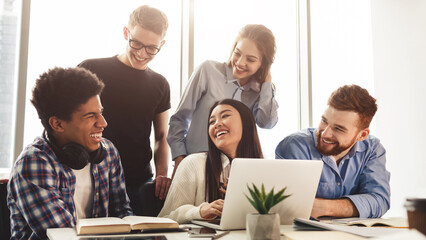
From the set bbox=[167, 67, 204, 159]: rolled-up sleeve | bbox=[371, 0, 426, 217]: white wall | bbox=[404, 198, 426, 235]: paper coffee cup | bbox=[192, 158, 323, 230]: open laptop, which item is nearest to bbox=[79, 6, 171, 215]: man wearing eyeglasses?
bbox=[167, 67, 204, 159]: rolled-up sleeve

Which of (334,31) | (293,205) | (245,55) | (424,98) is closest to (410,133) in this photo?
(424,98)

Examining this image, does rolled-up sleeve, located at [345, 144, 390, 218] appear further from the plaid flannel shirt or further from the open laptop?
the plaid flannel shirt

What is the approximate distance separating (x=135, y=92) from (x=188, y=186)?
32.2 inches

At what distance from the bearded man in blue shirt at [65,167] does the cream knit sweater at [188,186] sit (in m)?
0.22

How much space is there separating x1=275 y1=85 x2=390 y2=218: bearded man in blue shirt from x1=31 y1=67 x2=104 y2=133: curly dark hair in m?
1.09

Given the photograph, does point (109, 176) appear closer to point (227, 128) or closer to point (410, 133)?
point (227, 128)

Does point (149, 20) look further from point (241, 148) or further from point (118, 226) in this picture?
point (118, 226)

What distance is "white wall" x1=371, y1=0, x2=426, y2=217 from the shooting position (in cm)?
351

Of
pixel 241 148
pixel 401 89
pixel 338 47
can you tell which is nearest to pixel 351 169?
pixel 241 148

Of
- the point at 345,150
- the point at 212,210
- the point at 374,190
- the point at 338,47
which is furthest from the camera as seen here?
the point at 338,47

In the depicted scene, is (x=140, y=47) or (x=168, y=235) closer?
(x=168, y=235)

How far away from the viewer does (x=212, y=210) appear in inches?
58.9

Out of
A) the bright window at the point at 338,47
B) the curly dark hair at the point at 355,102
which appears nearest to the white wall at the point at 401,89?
the bright window at the point at 338,47

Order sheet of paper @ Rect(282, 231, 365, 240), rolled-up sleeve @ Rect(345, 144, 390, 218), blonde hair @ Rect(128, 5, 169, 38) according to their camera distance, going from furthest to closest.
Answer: blonde hair @ Rect(128, 5, 169, 38)
rolled-up sleeve @ Rect(345, 144, 390, 218)
sheet of paper @ Rect(282, 231, 365, 240)
